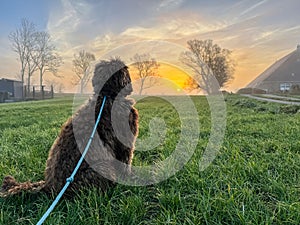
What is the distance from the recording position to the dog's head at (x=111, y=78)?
2.83 meters

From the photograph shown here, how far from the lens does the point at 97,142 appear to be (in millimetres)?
2480

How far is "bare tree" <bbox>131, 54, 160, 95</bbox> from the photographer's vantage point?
12.5 feet

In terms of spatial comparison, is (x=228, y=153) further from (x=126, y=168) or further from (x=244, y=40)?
(x=244, y=40)

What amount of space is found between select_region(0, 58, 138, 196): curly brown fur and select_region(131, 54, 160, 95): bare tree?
2.73ft

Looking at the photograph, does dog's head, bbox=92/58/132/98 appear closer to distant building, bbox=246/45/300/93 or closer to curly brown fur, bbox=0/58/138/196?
curly brown fur, bbox=0/58/138/196

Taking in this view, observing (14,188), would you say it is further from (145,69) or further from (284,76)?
(284,76)

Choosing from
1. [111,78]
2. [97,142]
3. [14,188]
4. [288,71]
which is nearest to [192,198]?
[97,142]

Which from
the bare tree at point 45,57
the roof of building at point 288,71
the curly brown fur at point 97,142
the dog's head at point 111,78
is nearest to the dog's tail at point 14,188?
the curly brown fur at point 97,142

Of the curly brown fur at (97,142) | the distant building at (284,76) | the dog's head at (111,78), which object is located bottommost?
the curly brown fur at (97,142)

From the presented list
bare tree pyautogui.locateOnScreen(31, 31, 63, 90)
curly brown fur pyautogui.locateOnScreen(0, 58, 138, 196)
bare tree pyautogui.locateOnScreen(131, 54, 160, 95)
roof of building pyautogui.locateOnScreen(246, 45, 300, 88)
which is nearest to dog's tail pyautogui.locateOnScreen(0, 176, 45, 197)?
curly brown fur pyautogui.locateOnScreen(0, 58, 138, 196)

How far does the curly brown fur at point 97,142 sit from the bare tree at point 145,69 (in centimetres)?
83

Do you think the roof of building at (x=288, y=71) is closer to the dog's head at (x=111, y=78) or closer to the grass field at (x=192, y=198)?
the grass field at (x=192, y=198)

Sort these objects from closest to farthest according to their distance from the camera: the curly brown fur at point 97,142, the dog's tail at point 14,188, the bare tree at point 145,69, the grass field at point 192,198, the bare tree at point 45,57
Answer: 1. the grass field at point 192,198
2. the curly brown fur at point 97,142
3. the dog's tail at point 14,188
4. the bare tree at point 145,69
5. the bare tree at point 45,57

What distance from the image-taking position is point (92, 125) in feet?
8.23
